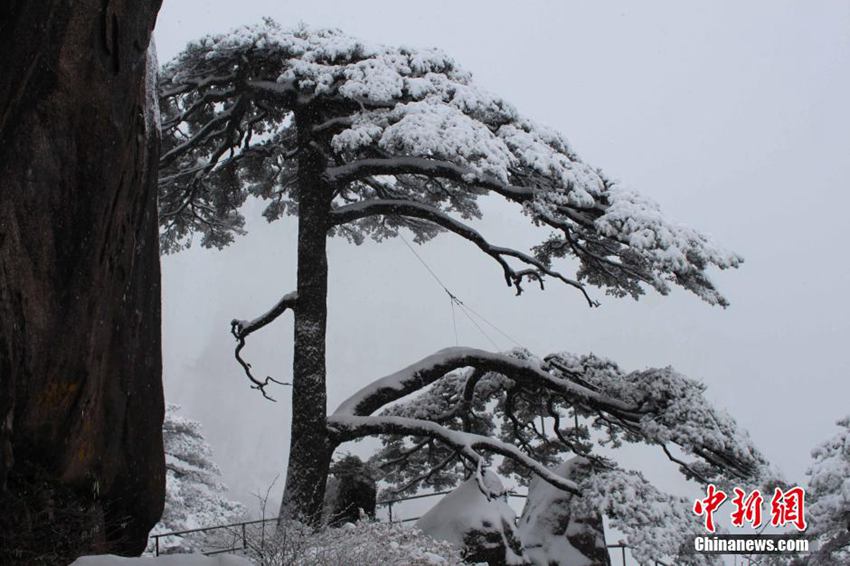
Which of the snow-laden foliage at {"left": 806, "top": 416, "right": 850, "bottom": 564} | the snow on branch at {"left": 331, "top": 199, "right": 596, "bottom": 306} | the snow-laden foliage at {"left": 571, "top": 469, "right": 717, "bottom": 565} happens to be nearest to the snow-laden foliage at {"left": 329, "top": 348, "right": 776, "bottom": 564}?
the snow-laden foliage at {"left": 571, "top": 469, "right": 717, "bottom": 565}

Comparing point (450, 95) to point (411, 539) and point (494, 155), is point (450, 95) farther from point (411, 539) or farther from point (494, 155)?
point (411, 539)

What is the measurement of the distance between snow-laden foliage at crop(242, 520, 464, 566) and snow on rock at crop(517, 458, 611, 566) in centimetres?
365

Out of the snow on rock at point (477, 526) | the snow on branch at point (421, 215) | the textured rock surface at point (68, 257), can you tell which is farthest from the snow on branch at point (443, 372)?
the textured rock surface at point (68, 257)

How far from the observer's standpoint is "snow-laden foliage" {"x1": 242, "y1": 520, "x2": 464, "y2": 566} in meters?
7.81

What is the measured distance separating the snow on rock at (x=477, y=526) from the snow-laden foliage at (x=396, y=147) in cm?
378

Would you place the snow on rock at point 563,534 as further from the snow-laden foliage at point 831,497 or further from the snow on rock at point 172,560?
the snow on rock at point 172,560

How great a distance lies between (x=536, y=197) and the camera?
452 inches

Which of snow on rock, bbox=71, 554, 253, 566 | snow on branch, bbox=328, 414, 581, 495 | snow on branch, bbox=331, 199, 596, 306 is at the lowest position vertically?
snow on rock, bbox=71, 554, 253, 566

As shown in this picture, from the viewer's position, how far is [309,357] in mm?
12922

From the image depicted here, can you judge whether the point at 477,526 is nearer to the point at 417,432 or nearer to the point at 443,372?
the point at 417,432

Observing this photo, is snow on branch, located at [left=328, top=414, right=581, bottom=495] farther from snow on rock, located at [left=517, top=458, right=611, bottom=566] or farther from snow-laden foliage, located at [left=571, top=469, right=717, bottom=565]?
snow on rock, located at [left=517, top=458, right=611, bottom=566]

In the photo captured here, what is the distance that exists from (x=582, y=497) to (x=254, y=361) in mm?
54314

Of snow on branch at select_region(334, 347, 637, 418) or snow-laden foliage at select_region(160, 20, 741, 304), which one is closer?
snow-laden foliage at select_region(160, 20, 741, 304)

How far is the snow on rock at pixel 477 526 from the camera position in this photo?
12.4 metres
